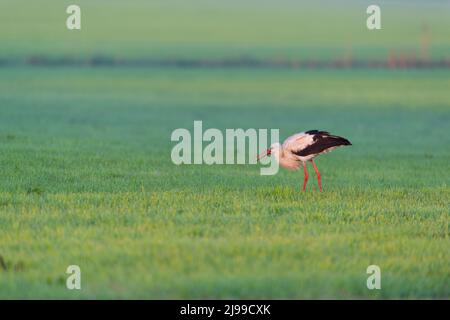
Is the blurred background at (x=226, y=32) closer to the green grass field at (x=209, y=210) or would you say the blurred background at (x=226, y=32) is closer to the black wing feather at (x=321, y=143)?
the green grass field at (x=209, y=210)

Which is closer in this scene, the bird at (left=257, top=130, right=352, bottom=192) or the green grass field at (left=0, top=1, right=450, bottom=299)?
the green grass field at (left=0, top=1, right=450, bottom=299)

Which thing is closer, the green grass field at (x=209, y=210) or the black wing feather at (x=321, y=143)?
the green grass field at (x=209, y=210)

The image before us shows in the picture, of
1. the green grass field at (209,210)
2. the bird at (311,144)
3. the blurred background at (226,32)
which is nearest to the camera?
the green grass field at (209,210)

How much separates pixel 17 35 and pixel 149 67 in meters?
21.6

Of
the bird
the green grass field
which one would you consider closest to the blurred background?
the green grass field

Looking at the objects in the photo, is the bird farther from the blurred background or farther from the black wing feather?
the blurred background

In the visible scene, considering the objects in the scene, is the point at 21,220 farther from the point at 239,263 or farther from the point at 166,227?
the point at 239,263

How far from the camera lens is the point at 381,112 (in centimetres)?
4175

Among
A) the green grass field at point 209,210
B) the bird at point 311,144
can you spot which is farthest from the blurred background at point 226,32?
the bird at point 311,144

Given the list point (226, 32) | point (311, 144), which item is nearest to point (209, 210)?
point (311, 144)

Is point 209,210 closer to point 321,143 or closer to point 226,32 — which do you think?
point 321,143

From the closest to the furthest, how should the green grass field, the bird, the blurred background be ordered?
the green grass field < the bird < the blurred background

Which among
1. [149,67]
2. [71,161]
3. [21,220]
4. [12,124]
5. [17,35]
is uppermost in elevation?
Answer: [17,35]

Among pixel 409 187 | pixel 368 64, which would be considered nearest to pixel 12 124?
pixel 409 187
